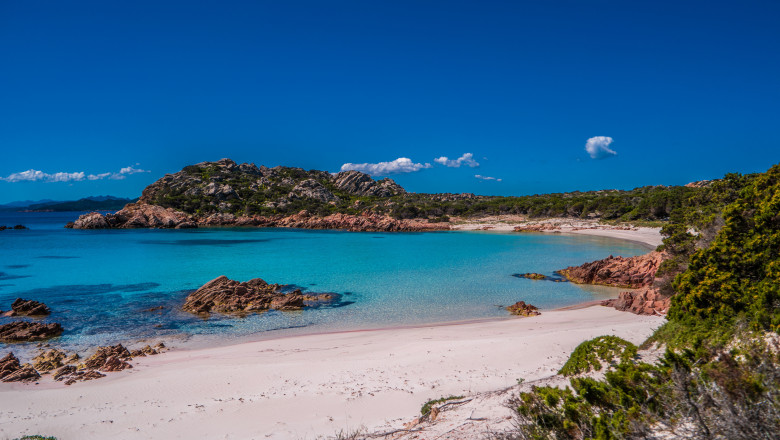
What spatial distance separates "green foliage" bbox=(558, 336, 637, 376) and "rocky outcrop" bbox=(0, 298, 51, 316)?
20.3m

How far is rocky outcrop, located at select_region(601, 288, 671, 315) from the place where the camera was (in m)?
14.7

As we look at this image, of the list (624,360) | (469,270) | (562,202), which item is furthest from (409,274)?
(562,202)

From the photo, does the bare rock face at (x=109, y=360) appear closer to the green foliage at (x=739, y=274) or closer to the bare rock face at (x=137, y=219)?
the green foliage at (x=739, y=274)

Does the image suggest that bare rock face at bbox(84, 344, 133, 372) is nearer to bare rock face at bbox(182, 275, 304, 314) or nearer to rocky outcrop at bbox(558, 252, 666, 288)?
bare rock face at bbox(182, 275, 304, 314)

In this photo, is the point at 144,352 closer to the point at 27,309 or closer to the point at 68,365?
the point at 68,365

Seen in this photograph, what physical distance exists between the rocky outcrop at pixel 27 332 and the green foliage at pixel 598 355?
1656cm

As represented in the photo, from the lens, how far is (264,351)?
12.3 meters

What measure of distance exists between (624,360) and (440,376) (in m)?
3.82

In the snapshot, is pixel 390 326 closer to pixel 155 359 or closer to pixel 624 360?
pixel 155 359

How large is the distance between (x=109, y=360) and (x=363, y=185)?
103 metres

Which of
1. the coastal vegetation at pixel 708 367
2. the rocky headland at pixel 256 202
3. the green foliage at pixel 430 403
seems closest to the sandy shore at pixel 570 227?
the rocky headland at pixel 256 202

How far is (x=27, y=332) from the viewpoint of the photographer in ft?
45.4

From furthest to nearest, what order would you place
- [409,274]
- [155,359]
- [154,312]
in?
[409,274], [154,312], [155,359]

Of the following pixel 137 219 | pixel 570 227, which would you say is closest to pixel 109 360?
pixel 570 227
